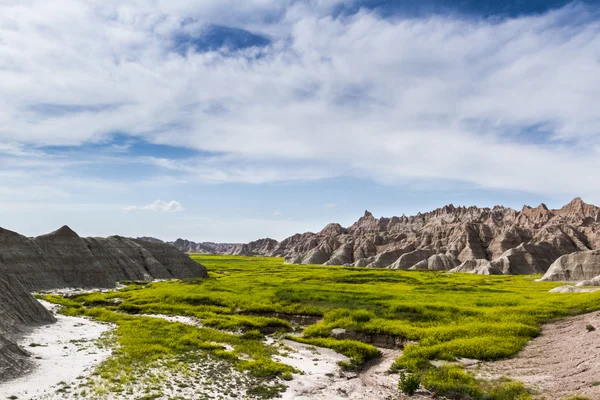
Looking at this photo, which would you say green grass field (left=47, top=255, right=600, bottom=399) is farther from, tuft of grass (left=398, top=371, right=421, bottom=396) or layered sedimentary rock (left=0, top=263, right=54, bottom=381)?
layered sedimentary rock (left=0, top=263, right=54, bottom=381)

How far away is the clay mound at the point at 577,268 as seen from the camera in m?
89.7

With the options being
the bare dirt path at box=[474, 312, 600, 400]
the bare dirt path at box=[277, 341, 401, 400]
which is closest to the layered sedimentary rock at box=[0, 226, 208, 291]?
the bare dirt path at box=[277, 341, 401, 400]

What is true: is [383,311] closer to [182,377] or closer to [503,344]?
[503,344]

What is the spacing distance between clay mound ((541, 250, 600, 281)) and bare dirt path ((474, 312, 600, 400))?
70135 millimetres

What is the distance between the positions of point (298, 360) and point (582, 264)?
92360 mm

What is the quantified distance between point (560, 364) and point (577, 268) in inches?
3329

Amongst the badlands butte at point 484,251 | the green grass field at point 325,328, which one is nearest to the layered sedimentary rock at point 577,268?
the badlands butte at point 484,251

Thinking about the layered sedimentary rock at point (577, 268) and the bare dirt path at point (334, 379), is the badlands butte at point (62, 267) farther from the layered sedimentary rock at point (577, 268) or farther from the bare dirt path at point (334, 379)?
the layered sedimentary rock at point (577, 268)

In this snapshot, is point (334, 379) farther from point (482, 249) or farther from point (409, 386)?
point (482, 249)

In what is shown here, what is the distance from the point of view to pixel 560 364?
2327cm

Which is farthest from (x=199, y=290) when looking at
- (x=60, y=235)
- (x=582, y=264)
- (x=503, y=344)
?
(x=582, y=264)

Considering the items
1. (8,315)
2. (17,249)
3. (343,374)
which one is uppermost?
(17,249)

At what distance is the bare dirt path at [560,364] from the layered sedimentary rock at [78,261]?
169 feet

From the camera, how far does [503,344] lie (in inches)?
1099
